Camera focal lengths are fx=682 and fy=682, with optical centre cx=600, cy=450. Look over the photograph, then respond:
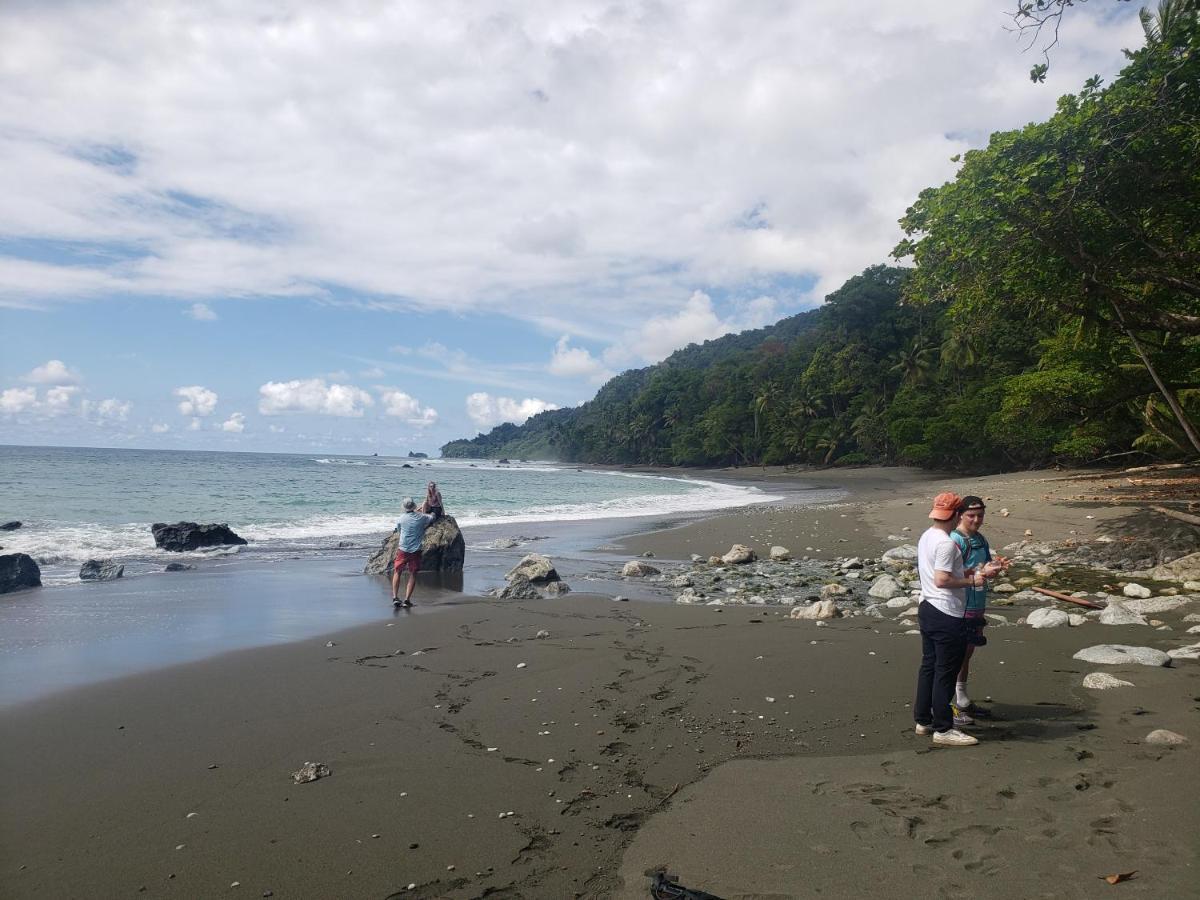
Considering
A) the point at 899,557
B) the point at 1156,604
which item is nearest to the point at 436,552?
the point at 899,557

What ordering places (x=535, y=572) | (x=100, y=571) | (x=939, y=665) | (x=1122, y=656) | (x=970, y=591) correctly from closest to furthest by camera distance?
(x=939, y=665)
(x=970, y=591)
(x=1122, y=656)
(x=535, y=572)
(x=100, y=571)

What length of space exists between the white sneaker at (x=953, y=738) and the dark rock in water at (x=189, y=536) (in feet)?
54.1

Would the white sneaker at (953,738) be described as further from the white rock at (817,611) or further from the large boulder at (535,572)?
the large boulder at (535,572)

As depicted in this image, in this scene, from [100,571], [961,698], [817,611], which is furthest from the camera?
[100,571]

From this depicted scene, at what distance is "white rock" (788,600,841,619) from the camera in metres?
8.23

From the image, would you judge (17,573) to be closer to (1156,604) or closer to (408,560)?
(408,560)

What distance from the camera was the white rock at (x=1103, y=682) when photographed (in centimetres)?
522

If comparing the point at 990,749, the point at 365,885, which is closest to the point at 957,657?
the point at 990,749

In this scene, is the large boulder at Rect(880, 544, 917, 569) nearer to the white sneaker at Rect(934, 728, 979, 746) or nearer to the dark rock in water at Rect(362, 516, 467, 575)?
the dark rock in water at Rect(362, 516, 467, 575)

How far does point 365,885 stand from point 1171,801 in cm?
394

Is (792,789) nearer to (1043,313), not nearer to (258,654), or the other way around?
(258,654)

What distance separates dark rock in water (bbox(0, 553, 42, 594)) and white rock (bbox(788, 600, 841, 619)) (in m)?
11.9

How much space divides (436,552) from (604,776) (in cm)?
938

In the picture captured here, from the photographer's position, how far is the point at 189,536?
16.2 metres
